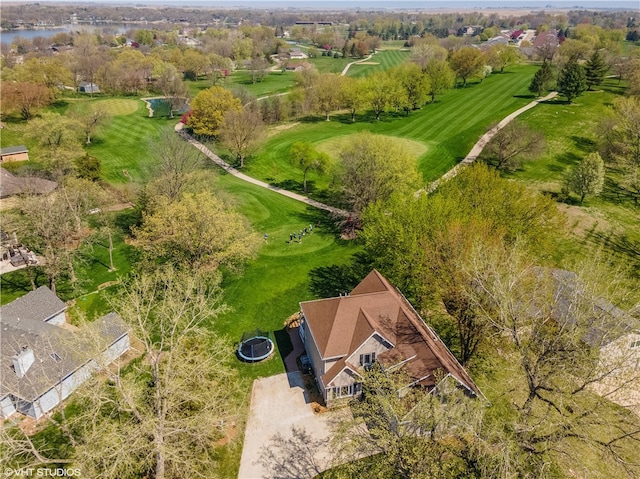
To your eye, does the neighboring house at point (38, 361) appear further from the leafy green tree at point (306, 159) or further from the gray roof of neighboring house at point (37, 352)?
the leafy green tree at point (306, 159)

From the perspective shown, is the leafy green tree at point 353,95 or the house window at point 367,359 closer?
the house window at point 367,359

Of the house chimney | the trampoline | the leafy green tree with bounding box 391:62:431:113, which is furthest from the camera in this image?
the leafy green tree with bounding box 391:62:431:113

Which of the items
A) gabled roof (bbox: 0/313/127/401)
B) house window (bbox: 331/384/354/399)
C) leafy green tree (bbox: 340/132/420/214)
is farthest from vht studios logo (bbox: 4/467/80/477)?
leafy green tree (bbox: 340/132/420/214)

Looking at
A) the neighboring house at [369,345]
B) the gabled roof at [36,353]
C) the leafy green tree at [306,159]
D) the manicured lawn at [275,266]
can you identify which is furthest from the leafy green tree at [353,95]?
the gabled roof at [36,353]

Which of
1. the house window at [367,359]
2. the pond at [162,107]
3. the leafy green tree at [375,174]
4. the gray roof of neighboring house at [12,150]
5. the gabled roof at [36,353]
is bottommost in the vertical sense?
the house window at [367,359]

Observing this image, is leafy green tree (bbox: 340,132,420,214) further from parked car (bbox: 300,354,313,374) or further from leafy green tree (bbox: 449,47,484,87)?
leafy green tree (bbox: 449,47,484,87)

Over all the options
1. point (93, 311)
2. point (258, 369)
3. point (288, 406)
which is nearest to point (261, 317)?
point (258, 369)
